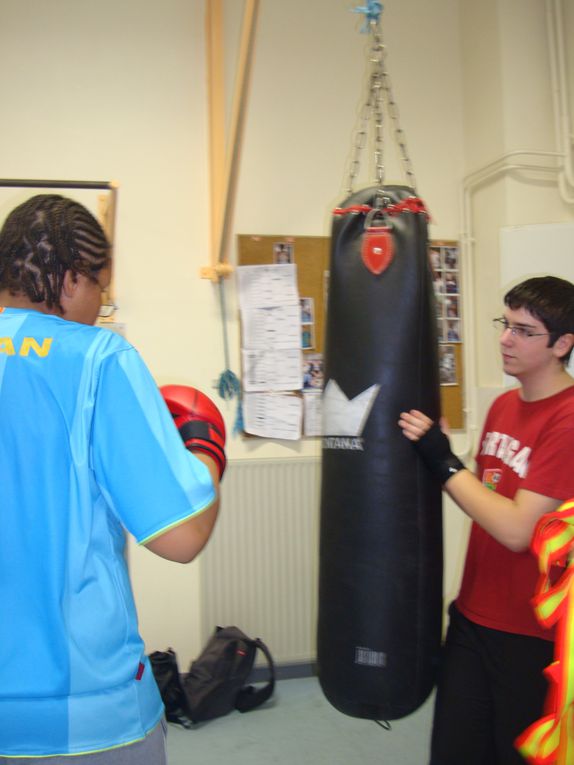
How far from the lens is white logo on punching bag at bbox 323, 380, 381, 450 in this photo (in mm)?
1394

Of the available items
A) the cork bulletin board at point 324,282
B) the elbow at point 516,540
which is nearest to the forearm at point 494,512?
the elbow at point 516,540

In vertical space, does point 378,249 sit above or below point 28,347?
above

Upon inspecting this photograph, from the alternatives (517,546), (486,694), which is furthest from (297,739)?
(517,546)

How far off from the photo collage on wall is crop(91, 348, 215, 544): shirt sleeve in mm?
2513

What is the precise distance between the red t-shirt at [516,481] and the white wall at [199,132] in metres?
1.52

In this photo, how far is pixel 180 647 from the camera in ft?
9.68

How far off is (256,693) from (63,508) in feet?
7.14

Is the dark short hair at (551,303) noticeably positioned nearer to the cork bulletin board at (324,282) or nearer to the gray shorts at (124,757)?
the gray shorts at (124,757)

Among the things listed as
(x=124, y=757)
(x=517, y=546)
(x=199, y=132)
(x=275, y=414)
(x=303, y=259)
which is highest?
(x=199, y=132)

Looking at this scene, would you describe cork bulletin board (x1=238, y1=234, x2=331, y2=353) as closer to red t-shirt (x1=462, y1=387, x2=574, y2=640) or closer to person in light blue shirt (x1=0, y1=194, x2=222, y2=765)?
red t-shirt (x1=462, y1=387, x2=574, y2=640)

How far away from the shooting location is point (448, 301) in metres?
3.26

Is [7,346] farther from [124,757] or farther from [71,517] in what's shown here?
[124,757]

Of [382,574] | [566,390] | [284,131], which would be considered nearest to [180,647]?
[382,574]

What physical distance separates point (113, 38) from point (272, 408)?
176 cm
